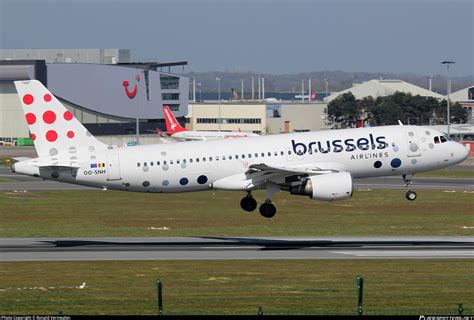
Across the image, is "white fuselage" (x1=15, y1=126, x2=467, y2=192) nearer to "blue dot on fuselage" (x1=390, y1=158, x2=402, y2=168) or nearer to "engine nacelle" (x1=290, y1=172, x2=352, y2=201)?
"blue dot on fuselage" (x1=390, y1=158, x2=402, y2=168)

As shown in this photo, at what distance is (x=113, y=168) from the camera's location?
6838cm

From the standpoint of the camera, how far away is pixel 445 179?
131250mm

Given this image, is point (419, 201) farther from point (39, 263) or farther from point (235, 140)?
point (39, 263)

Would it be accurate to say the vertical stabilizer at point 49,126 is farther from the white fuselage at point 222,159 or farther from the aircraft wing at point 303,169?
the aircraft wing at point 303,169

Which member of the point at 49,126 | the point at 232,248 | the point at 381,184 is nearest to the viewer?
the point at 232,248

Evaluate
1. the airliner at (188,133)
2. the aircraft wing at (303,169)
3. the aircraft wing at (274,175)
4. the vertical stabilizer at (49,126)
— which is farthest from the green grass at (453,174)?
the vertical stabilizer at (49,126)

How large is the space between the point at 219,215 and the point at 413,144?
24156 mm

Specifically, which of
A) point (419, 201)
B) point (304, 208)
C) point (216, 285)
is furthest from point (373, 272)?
point (419, 201)

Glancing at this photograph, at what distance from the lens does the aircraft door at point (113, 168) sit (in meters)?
68.3

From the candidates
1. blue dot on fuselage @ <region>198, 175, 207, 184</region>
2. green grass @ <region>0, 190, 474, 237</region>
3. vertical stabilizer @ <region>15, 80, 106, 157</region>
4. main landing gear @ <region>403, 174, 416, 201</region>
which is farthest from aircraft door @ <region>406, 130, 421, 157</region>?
vertical stabilizer @ <region>15, 80, 106, 157</region>

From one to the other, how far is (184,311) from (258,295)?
5.34 metres

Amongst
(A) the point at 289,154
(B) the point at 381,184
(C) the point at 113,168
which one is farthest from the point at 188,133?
(A) the point at 289,154

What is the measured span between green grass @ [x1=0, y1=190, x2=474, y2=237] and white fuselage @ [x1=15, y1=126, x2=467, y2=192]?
9315mm

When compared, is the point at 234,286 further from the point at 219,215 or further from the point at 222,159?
the point at 219,215
